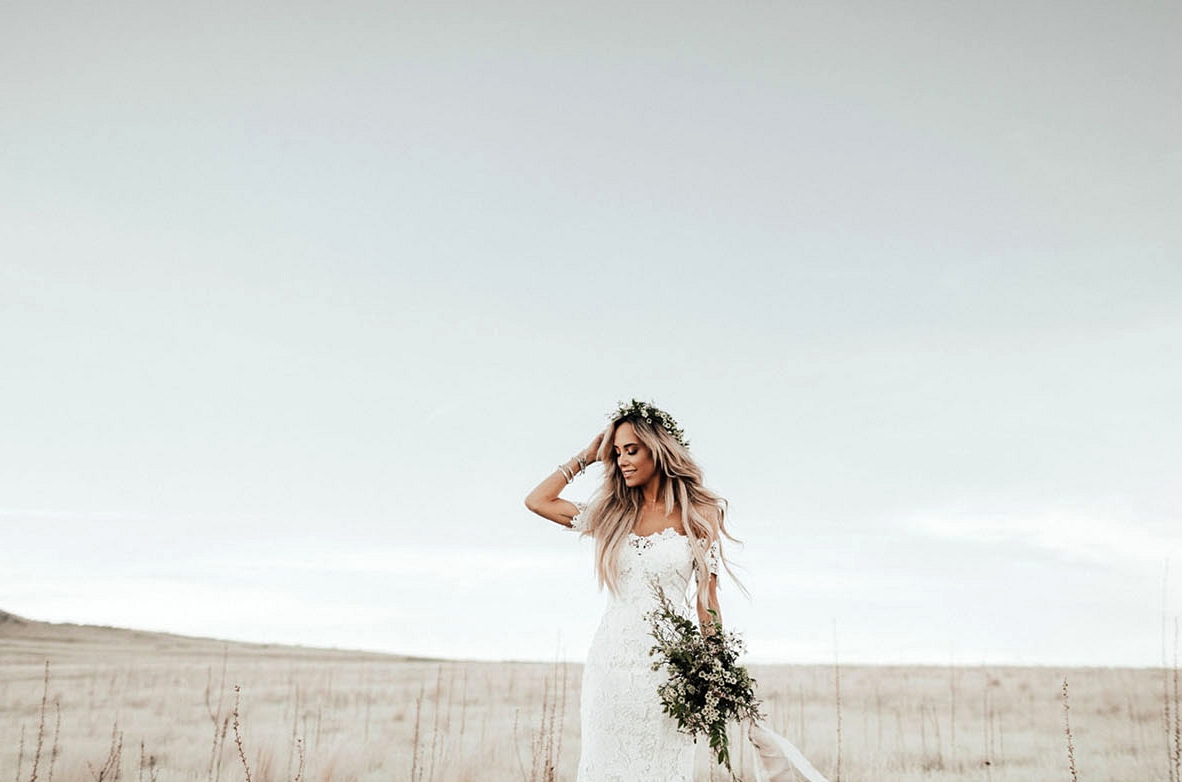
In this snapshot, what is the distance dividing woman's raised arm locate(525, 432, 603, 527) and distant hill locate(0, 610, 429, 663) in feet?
108

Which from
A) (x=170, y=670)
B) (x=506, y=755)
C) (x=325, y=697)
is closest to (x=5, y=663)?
(x=170, y=670)

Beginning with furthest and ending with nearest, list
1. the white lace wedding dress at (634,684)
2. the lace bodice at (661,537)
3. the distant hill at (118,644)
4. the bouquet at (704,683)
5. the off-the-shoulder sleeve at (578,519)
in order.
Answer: the distant hill at (118,644) < the off-the-shoulder sleeve at (578,519) < the lace bodice at (661,537) < the white lace wedding dress at (634,684) < the bouquet at (704,683)

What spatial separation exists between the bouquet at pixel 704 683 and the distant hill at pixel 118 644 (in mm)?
34152

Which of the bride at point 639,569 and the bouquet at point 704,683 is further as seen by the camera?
the bride at point 639,569

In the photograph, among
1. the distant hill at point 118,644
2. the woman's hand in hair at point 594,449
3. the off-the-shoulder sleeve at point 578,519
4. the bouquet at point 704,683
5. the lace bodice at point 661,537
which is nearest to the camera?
the bouquet at point 704,683

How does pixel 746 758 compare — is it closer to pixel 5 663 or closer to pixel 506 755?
pixel 506 755

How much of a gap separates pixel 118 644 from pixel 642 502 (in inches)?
1659

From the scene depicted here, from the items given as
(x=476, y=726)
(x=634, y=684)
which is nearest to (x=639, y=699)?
(x=634, y=684)

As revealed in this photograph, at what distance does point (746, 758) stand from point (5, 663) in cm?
2445

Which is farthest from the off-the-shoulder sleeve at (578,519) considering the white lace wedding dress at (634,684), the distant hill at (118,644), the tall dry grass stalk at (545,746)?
the distant hill at (118,644)

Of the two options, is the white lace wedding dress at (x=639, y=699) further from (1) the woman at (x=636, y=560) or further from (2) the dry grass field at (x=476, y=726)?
(2) the dry grass field at (x=476, y=726)

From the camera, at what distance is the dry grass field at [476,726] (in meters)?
9.93

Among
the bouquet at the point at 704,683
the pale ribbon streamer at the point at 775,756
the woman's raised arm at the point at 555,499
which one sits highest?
the woman's raised arm at the point at 555,499

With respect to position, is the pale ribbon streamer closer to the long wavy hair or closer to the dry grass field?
the long wavy hair
